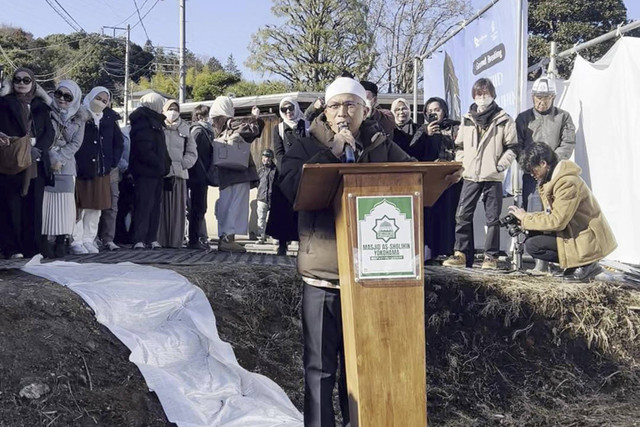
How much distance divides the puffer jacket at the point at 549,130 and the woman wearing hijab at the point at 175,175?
12.4 feet

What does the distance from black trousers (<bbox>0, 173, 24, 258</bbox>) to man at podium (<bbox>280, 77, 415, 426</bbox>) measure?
419 cm

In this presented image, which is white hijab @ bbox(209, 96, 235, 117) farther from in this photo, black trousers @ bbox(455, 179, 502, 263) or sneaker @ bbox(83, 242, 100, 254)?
black trousers @ bbox(455, 179, 502, 263)

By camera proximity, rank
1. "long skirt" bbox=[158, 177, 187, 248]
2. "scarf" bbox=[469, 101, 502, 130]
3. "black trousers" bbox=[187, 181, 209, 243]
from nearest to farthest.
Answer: "scarf" bbox=[469, 101, 502, 130] < "long skirt" bbox=[158, 177, 187, 248] < "black trousers" bbox=[187, 181, 209, 243]

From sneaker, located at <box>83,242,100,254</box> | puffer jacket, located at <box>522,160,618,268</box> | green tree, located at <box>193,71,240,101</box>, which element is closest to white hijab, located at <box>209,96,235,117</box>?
sneaker, located at <box>83,242,100,254</box>

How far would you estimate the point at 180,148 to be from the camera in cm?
922

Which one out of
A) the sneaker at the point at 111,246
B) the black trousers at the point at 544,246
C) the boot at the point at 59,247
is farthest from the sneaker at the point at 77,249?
the black trousers at the point at 544,246

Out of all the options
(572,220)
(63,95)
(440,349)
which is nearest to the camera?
(440,349)

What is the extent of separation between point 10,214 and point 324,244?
4.47 meters

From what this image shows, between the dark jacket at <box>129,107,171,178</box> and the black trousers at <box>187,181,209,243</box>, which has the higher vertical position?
the dark jacket at <box>129,107,171,178</box>

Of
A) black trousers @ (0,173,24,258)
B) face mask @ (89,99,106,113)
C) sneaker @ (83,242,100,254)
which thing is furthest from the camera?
face mask @ (89,99,106,113)

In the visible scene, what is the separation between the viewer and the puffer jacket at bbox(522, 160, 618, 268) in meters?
7.07

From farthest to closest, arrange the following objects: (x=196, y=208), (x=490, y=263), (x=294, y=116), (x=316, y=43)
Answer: (x=316, y=43)
(x=196, y=208)
(x=294, y=116)
(x=490, y=263)

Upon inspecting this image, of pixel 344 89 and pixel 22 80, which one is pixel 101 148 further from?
pixel 344 89

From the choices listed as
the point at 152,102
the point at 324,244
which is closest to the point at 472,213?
the point at 152,102
